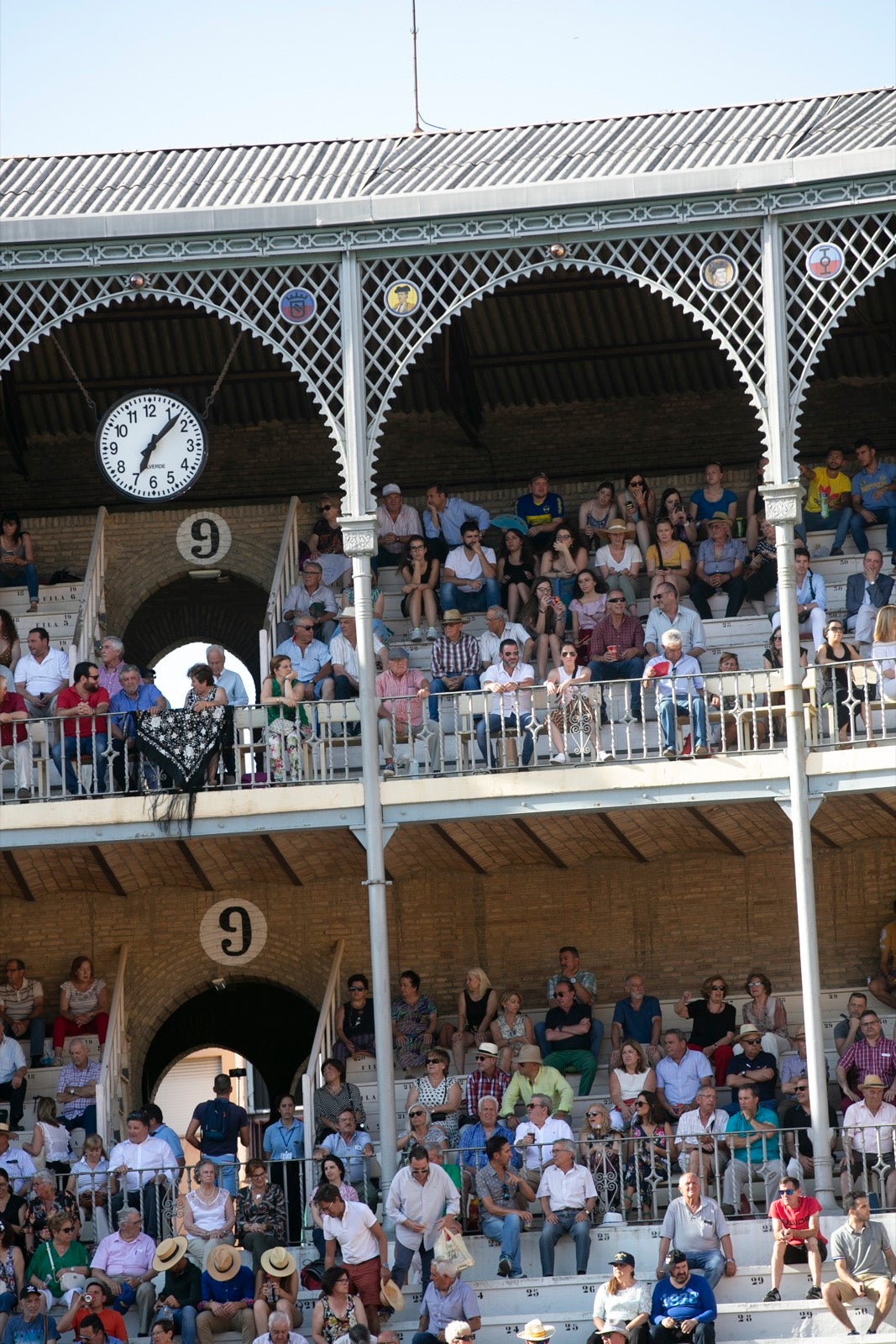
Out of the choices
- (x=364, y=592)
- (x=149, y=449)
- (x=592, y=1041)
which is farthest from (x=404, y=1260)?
(x=149, y=449)

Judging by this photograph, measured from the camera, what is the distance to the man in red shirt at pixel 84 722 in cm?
1659

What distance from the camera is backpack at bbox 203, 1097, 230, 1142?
16141 millimetres

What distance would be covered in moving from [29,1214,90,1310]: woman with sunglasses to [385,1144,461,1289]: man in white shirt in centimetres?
214

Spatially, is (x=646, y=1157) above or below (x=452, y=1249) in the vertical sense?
above

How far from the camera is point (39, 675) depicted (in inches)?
698

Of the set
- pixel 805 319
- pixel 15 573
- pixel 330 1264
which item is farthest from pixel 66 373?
pixel 330 1264

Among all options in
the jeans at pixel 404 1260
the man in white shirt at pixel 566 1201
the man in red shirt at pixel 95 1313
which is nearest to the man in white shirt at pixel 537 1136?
the man in white shirt at pixel 566 1201

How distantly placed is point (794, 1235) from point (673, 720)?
385 centimetres

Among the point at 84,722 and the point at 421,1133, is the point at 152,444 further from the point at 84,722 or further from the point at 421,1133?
the point at 421,1133

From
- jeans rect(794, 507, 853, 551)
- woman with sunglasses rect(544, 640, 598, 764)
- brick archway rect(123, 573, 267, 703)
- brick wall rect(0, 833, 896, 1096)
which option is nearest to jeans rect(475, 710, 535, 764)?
woman with sunglasses rect(544, 640, 598, 764)

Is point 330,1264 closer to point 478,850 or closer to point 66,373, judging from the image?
point 478,850

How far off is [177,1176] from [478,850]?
15.3 ft

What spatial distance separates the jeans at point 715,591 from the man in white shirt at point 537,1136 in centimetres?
476

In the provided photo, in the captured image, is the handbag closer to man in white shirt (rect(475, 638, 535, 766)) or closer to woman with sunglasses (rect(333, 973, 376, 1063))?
Result: woman with sunglasses (rect(333, 973, 376, 1063))
